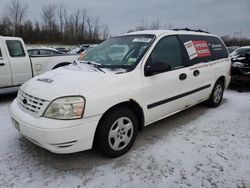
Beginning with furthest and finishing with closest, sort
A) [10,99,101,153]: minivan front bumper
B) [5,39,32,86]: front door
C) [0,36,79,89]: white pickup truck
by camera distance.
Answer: [5,39,32,86]: front door
[0,36,79,89]: white pickup truck
[10,99,101,153]: minivan front bumper

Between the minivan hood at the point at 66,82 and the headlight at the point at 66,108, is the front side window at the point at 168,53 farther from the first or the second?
the headlight at the point at 66,108

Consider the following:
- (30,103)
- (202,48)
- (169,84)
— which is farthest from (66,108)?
(202,48)

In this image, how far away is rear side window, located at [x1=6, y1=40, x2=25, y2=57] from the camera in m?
6.03

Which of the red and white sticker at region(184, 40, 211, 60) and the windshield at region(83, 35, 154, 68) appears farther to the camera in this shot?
the red and white sticker at region(184, 40, 211, 60)

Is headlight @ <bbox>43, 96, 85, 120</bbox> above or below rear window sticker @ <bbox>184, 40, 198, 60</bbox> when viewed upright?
below

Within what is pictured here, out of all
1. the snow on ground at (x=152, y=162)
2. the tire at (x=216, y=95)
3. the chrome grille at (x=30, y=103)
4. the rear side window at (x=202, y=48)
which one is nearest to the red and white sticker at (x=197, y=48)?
the rear side window at (x=202, y=48)

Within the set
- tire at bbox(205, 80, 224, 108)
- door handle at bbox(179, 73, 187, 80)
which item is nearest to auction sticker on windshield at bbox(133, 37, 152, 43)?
door handle at bbox(179, 73, 187, 80)

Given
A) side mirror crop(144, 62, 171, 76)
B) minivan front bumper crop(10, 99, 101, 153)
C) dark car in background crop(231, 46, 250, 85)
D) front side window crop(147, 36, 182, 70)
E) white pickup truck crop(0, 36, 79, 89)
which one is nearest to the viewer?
minivan front bumper crop(10, 99, 101, 153)

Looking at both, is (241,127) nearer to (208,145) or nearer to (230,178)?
(208,145)

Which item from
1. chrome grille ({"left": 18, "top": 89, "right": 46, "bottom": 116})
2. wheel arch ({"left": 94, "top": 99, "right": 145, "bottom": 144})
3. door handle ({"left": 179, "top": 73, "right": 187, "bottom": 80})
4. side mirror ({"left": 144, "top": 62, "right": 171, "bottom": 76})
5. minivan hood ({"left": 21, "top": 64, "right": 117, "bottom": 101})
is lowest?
wheel arch ({"left": 94, "top": 99, "right": 145, "bottom": 144})

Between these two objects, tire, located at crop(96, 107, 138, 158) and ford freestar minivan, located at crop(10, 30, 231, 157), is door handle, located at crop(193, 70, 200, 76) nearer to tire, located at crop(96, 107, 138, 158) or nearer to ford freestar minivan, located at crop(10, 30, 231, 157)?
ford freestar minivan, located at crop(10, 30, 231, 157)

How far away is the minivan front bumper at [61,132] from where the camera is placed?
254cm

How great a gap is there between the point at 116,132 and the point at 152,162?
615mm

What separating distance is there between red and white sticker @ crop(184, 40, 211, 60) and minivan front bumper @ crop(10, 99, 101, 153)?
2360 millimetres
